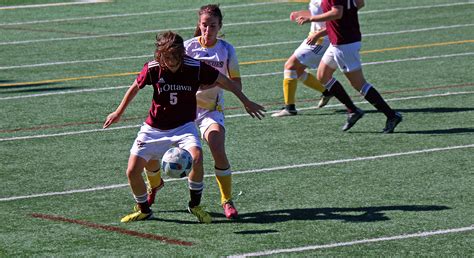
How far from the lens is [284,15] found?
24.6 meters

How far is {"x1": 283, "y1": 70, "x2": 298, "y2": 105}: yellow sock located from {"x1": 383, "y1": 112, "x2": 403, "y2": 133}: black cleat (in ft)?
5.50

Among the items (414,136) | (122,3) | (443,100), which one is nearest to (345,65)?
(414,136)

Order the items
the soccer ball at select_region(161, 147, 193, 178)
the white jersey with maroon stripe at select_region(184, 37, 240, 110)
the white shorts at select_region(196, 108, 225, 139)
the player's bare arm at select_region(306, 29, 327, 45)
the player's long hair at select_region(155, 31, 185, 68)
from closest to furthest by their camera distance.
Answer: the soccer ball at select_region(161, 147, 193, 178) → the player's long hair at select_region(155, 31, 185, 68) → the white shorts at select_region(196, 108, 225, 139) → the white jersey with maroon stripe at select_region(184, 37, 240, 110) → the player's bare arm at select_region(306, 29, 327, 45)

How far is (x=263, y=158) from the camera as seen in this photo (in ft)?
39.1

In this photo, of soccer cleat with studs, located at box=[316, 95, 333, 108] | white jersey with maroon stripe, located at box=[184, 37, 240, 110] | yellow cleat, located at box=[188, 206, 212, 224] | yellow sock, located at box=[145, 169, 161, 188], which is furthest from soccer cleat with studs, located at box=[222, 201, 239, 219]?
soccer cleat with studs, located at box=[316, 95, 333, 108]

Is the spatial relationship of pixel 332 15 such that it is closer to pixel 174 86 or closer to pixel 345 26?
pixel 345 26

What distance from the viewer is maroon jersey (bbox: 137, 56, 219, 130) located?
9203mm

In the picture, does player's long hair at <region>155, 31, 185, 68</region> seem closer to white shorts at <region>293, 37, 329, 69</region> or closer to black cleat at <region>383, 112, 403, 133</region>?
black cleat at <region>383, 112, 403, 133</region>

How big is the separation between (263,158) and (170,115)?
2.83 metres

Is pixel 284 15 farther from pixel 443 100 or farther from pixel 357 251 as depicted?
pixel 357 251

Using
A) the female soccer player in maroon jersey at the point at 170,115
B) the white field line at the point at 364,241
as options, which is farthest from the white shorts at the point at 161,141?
the white field line at the point at 364,241

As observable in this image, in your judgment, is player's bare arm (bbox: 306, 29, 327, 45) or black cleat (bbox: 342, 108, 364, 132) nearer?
black cleat (bbox: 342, 108, 364, 132)

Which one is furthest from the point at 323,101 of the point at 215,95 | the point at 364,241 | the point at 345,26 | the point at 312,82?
the point at 364,241

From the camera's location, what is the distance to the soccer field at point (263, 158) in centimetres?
875
